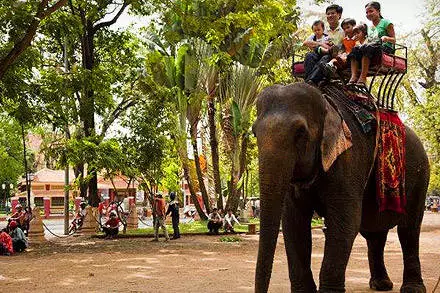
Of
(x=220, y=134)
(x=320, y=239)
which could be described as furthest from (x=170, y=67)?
(x=320, y=239)

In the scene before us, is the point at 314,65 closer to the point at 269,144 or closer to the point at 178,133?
the point at 269,144

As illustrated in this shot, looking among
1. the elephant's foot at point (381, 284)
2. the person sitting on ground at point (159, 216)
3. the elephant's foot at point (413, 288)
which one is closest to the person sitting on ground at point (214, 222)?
the person sitting on ground at point (159, 216)

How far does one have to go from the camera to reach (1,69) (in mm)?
14648

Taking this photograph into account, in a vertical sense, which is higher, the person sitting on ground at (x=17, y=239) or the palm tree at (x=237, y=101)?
the palm tree at (x=237, y=101)

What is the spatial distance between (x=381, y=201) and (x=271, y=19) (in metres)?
8.29

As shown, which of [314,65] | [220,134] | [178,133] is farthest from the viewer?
[220,134]

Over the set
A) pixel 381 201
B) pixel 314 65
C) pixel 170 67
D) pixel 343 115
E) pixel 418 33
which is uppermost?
pixel 418 33

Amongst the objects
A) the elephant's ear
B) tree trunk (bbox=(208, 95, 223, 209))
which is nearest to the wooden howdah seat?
the elephant's ear

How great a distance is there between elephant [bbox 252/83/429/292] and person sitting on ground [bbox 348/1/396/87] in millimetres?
→ 783

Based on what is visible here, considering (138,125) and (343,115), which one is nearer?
(343,115)

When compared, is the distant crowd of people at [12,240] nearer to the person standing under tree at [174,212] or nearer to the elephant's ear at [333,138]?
the person standing under tree at [174,212]

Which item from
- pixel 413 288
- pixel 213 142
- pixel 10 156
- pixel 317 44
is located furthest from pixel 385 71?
pixel 10 156

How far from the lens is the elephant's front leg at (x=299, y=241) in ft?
18.0

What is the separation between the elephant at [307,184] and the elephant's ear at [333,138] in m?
0.01
